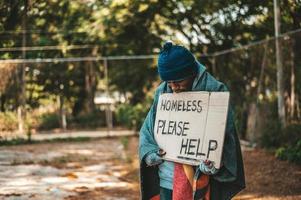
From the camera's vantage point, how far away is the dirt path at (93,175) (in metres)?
6.93

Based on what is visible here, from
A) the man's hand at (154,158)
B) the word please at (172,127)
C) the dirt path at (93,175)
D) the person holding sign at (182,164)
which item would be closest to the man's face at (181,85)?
the person holding sign at (182,164)

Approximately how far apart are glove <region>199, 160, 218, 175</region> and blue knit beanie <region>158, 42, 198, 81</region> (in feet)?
1.77

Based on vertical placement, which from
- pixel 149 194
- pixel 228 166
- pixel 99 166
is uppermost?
pixel 228 166

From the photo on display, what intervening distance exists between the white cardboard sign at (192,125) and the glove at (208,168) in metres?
0.02

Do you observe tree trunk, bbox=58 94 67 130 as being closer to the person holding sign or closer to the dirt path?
the dirt path

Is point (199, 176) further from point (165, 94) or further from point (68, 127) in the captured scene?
point (68, 127)

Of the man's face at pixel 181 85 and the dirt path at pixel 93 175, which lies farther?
the dirt path at pixel 93 175

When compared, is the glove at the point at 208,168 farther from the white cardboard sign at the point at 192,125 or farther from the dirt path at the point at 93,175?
the dirt path at the point at 93,175

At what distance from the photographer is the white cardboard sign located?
2.80m

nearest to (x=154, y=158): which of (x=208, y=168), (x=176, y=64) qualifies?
(x=208, y=168)

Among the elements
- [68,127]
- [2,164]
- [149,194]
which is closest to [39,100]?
[68,127]

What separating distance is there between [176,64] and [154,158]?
646 millimetres

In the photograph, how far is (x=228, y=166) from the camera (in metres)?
2.74

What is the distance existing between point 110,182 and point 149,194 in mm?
4883
